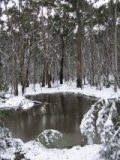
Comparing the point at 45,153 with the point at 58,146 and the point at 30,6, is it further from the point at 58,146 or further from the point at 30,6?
the point at 30,6

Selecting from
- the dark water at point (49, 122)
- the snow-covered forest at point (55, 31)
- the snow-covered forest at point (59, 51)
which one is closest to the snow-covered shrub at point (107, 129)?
the snow-covered forest at point (59, 51)

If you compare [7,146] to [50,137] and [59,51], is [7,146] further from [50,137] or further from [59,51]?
[59,51]

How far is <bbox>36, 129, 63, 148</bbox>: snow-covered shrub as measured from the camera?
29.9 feet

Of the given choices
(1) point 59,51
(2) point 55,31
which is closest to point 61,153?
(2) point 55,31

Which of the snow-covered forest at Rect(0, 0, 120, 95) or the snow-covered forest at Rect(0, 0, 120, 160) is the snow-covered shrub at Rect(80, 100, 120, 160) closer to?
the snow-covered forest at Rect(0, 0, 120, 160)

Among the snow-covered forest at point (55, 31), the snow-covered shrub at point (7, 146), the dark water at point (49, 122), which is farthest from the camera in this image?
the snow-covered forest at point (55, 31)

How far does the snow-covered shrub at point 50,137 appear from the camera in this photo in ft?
29.9

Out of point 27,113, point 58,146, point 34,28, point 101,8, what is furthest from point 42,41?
point 58,146

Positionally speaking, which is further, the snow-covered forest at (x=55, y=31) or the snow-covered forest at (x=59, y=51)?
the snow-covered forest at (x=55, y=31)

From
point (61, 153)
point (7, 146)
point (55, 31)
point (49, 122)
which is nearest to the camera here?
point (7, 146)

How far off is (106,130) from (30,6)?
2783 cm

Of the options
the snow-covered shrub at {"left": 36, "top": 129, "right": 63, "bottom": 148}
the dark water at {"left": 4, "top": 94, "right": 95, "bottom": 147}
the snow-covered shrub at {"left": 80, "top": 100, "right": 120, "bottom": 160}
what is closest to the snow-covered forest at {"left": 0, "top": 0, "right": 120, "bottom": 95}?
the dark water at {"left": 4, "top": 94, "right": 95, "bottom": 147}

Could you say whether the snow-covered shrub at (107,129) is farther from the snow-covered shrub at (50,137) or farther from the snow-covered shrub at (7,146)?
the snow-covered shrub at (50,137)

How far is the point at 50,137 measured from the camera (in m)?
9.23
